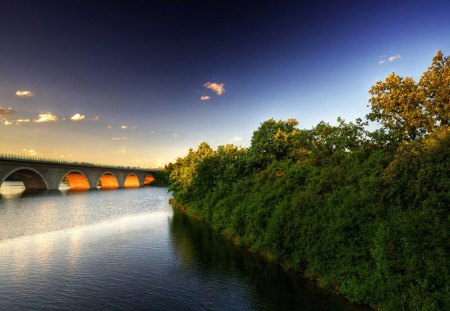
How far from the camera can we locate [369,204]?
20.5 meters

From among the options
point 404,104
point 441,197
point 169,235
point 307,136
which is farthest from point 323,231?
point 169,235

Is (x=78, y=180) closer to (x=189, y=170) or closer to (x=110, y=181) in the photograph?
(x=110, y=181)

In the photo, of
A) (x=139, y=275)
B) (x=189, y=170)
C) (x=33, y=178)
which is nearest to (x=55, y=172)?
(x=33, y=178)

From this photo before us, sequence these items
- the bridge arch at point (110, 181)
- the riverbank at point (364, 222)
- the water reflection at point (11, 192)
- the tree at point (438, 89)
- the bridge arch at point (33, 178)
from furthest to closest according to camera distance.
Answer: the bridge arch at point (110, 181) < the bridge arch at point (33, 178) < the water reflection at point (11, 192) < the tree at point (438, 89) < the riverbank at point (364, 222)

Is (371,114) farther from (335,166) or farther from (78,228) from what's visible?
(78,228)

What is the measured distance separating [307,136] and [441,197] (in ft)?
73.6

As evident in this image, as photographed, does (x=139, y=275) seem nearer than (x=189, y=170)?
Yes

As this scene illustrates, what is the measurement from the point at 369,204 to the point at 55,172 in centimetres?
11869

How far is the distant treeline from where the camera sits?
15.0 metres

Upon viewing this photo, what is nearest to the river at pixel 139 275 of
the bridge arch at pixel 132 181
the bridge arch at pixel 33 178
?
the bridge arch at pixel 33 178

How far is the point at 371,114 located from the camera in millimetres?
29984

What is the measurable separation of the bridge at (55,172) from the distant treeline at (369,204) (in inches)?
3199

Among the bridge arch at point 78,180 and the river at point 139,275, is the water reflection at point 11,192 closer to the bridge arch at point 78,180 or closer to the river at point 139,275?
the bridge arch at point 78,180

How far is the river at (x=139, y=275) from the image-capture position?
18.1 meters
